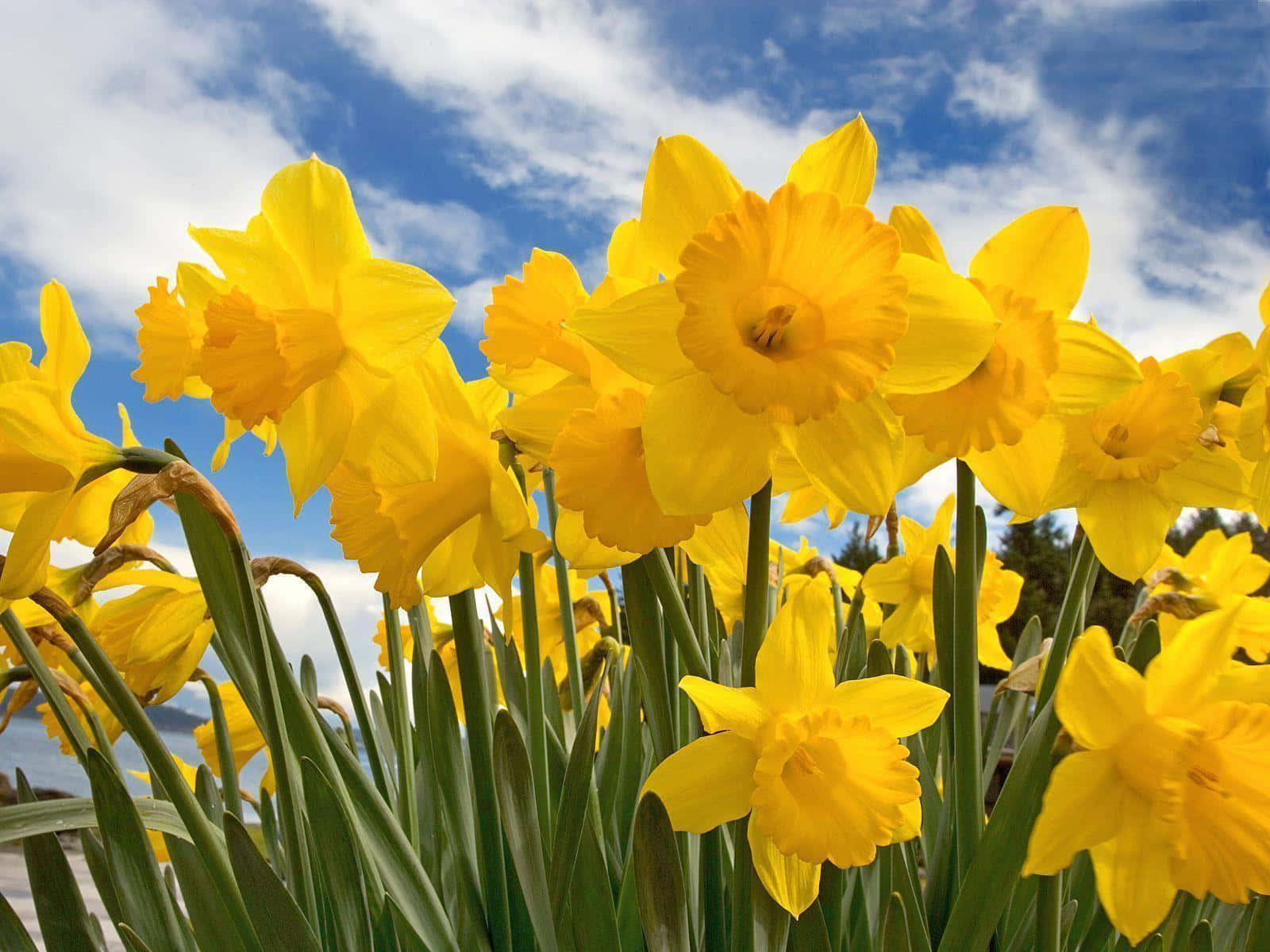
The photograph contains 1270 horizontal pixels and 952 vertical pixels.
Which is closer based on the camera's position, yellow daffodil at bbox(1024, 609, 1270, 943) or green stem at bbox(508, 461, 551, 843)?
yellow daffodil at bbox(1024, 609, 1270, 943)

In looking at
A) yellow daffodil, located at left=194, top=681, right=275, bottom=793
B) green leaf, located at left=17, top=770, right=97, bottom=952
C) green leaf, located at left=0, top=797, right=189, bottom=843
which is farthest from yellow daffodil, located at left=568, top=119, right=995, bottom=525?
yellow daffodil, located at left=194, top=681, right=275, bottom=793

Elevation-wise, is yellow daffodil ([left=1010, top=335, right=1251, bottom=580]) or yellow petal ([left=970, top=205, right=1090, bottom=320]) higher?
yellow petal ([left=970, top=205, right=1090, bottom=320])

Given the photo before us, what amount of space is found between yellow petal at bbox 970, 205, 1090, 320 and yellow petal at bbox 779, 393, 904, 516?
273mm

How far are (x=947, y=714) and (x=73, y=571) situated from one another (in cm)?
124

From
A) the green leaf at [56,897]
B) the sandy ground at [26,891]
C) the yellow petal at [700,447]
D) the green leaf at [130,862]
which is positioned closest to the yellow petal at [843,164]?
the yellow petal at [700,447]

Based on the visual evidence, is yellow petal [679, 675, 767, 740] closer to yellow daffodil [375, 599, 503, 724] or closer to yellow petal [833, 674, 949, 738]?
yellow petal [833, 674, 949, 738]

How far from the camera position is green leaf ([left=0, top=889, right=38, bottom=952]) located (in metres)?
1.29

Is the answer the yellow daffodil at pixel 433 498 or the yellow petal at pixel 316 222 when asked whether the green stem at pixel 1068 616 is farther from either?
the yellow petal at pixel 316 222

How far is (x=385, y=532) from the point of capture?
102 cm

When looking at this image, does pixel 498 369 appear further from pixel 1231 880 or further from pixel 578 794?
pixel 1231 880


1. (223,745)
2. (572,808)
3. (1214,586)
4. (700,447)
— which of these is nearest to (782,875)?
(572,808)

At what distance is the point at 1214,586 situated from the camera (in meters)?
1.93

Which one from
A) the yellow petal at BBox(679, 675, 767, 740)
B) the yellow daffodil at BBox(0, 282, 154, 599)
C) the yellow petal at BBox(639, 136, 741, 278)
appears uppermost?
the yellow petal at BBox(639, 136, 741, 278)

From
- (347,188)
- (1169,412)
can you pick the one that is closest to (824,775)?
(1169,412)
